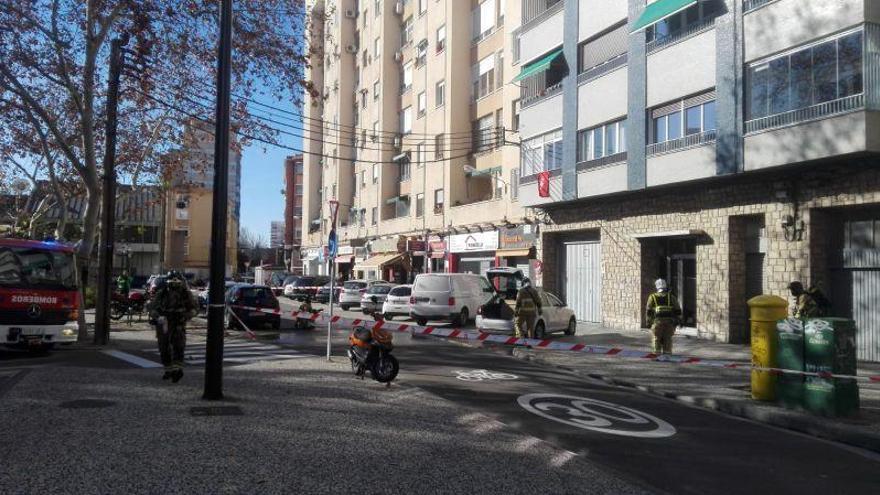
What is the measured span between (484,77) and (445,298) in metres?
15.5

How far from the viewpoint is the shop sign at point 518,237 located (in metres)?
27.6

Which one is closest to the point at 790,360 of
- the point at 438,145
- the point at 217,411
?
the point at 217,411

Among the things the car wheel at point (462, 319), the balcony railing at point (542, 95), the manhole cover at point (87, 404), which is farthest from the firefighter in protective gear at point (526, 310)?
the manhole cover at point (87, 404)

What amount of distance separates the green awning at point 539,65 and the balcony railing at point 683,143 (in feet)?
19.9

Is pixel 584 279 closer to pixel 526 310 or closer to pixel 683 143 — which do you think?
pixel 683 143

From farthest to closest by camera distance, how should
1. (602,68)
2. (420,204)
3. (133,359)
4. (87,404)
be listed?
1. (420,204)
2. (602,68)
3. (133,359)
4. (87,404)

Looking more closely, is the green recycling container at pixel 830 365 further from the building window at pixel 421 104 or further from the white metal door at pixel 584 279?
the building window at pixel 421 104

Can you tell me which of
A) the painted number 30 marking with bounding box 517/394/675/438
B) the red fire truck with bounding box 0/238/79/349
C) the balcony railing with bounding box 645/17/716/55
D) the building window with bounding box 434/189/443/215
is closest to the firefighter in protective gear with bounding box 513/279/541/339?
the painted number 30 marking with bounding box 517/394/675/438

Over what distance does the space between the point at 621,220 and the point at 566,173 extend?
2.64 metres

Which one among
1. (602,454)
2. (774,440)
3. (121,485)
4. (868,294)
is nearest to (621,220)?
(868,294)

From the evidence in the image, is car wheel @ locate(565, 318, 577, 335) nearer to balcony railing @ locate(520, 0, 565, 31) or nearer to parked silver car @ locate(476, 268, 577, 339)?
parked silver car @ locate(476, 268, 577, 339)

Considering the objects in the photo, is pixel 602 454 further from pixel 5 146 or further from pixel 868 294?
pixel 5 146

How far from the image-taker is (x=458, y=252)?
34594 millimetres

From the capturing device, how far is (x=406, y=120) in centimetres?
4350
